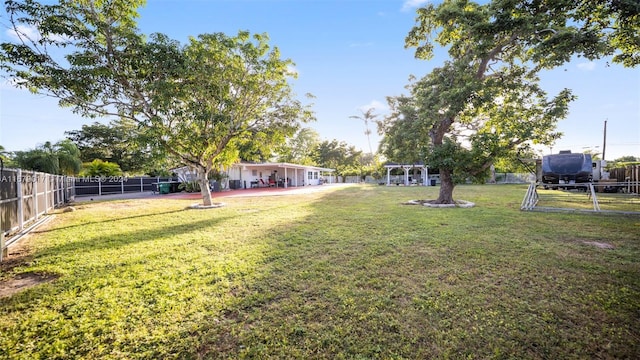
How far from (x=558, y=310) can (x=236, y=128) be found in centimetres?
1094

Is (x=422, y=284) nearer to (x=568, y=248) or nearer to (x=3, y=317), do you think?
Result: (x=568, y=248)

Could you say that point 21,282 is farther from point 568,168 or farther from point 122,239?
point 568,168

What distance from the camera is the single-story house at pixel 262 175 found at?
2498 cm

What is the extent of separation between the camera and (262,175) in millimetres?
29016

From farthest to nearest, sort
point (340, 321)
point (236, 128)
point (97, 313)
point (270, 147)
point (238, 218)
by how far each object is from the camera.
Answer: point (270, 147) → point (236, 128) → point (238, 218) → point (97, 313) → point (340, 321)

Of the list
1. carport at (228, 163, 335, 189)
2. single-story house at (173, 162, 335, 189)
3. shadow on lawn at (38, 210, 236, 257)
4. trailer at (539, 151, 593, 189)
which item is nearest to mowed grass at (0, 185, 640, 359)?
shadow on lawn at (38, 210, 236, 257)

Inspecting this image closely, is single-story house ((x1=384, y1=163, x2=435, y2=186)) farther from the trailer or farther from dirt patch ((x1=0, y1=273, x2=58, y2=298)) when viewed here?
dirt patch ((x1=0, y1=273, x2=58, y2=298))

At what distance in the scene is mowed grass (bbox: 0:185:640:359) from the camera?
1961 mm

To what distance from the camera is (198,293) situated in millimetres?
2832

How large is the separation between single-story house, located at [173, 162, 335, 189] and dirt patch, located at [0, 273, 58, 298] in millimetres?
18294

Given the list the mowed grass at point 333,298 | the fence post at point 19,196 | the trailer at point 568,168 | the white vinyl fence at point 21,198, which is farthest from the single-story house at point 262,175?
the trailer at point 568,168

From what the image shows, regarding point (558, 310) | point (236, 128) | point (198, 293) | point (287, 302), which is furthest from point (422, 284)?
point (236, 128)

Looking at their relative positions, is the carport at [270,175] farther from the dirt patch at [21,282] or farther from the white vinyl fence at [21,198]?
the dirt patch at [21,282]

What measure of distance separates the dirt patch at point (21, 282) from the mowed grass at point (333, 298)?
190mm
